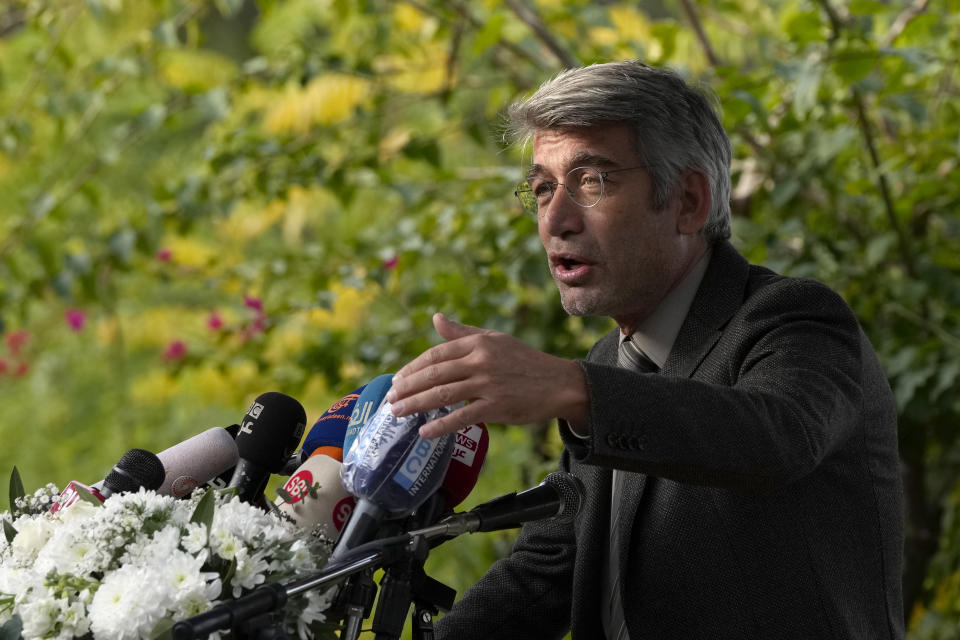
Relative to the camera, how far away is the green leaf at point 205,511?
129 cm

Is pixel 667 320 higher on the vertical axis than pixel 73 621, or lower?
lower

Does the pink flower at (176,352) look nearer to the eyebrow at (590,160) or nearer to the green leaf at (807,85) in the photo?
the green leaf at (807,85)

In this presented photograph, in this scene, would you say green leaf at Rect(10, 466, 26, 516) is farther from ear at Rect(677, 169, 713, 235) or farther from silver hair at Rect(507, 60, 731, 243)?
ear at Rect(677, 169, 713, 235)

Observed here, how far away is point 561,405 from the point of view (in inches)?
50.3

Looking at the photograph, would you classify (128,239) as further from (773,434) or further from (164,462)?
(773,434)

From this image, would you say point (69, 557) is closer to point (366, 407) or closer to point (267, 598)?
point (267, 598)

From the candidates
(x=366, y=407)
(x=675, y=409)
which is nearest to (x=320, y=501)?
(x=366, y=407)

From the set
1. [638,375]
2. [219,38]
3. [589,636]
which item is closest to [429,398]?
[638,375]

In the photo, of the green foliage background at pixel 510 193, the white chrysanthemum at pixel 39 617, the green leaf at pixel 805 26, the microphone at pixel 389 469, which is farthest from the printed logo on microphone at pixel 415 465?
the green leaf at pixel 805 26

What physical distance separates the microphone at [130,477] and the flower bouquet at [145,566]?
14 centimetres

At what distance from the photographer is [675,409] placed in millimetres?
1309

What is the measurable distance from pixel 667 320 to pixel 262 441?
728 mm

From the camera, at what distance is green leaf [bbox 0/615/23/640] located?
1.24 metres

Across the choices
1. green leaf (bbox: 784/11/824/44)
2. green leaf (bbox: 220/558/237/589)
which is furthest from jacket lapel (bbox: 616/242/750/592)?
green leaf (bbox: 784/11/824/44)
